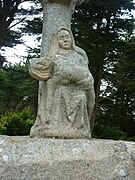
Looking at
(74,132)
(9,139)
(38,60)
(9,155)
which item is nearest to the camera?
(9,155)

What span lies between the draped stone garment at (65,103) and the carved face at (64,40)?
0.22 meters

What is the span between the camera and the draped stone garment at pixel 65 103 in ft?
13.4

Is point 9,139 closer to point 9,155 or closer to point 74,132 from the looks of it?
point 9,155

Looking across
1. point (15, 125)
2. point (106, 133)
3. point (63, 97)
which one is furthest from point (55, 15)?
point (106, 133)

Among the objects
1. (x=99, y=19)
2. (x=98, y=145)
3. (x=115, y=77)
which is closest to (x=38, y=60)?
(x=98, y=145)

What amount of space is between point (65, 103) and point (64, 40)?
86cm

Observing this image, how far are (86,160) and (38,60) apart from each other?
1431 millimetres

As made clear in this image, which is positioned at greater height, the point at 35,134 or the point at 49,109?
the point at 49,109

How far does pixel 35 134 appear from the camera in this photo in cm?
415

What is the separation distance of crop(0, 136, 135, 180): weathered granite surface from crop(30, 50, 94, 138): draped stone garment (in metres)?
0.41

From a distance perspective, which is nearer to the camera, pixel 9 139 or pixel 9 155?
pixel 9 155

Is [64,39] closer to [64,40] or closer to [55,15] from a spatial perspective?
[64,40]

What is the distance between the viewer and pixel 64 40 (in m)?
4.52

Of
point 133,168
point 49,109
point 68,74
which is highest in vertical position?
point 68,74
